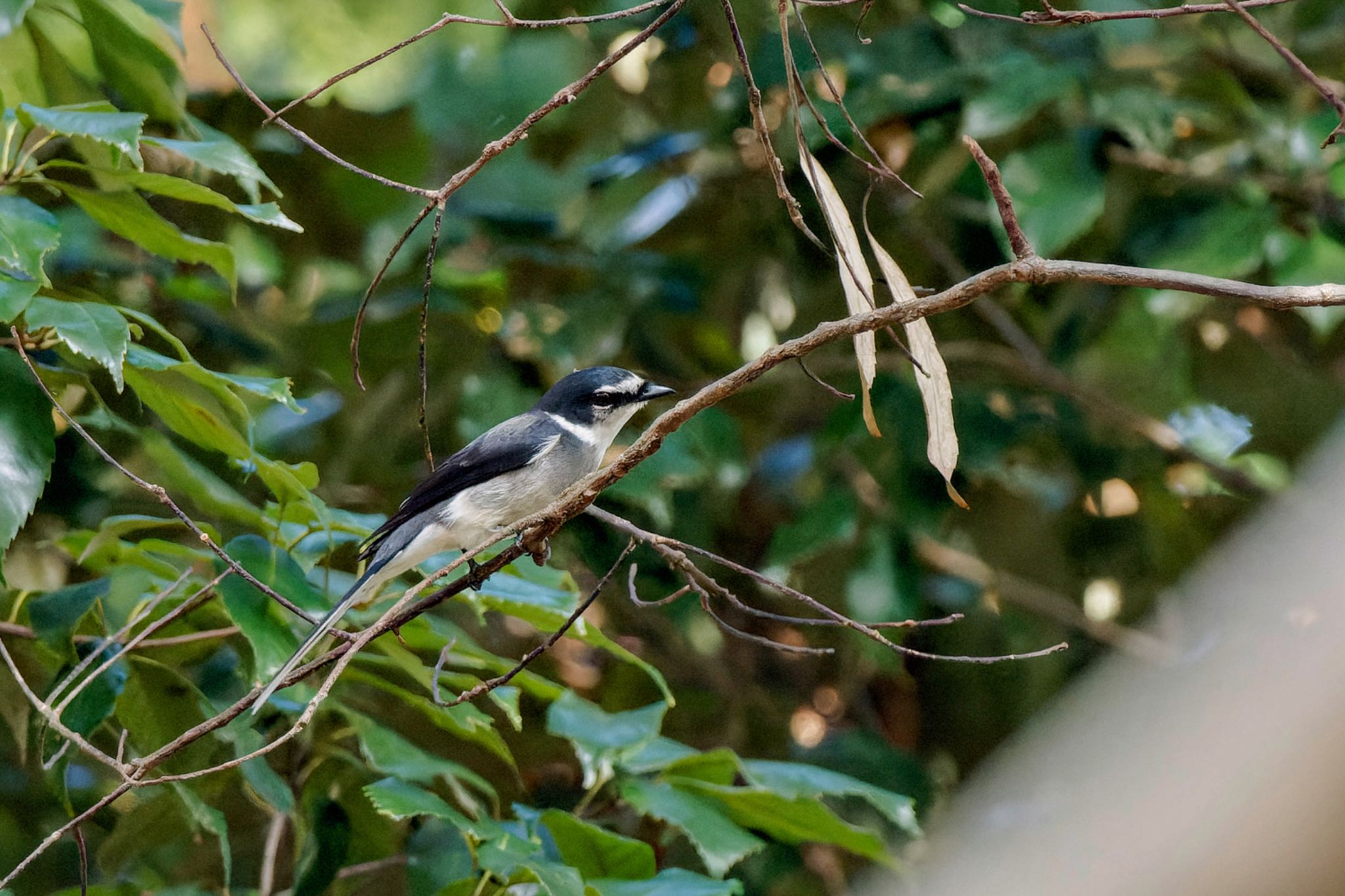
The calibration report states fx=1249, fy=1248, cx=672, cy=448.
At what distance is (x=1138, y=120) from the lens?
333 cm

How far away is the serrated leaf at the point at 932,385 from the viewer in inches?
65.3

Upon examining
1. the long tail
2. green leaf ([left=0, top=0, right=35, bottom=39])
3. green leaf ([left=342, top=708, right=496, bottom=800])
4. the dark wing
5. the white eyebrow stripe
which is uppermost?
green leaf ([left=0, top=0, right=35, bottom=39])

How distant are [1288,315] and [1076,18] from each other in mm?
2816

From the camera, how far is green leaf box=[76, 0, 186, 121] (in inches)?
109

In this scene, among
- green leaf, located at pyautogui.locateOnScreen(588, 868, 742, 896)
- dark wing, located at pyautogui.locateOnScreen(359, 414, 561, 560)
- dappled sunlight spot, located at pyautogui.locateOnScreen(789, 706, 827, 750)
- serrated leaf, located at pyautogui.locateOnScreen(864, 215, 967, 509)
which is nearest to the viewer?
serrated leaf, located at pyautogui.locateOnScreen(864, 215, 967, 509)

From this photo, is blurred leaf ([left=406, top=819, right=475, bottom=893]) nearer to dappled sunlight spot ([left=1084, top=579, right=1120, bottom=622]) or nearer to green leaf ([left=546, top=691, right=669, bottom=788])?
green leaf ([left=546, top=691, right=669, bottom=788])

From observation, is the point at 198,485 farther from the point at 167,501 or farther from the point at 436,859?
the point at 436,859

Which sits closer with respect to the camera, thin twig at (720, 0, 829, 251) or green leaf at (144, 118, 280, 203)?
thin twig at (720, 0, 829, 251)

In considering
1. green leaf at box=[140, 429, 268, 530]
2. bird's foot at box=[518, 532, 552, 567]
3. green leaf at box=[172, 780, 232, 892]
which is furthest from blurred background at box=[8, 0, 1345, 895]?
green leaf at box=[172, 780, 232, 892]

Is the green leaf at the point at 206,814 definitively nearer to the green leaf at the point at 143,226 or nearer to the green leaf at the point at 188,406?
the green leaf at the point at 188,406

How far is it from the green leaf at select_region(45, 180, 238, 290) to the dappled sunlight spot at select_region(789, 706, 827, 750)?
2.86 metres

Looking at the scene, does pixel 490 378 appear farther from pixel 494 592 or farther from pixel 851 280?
pixel 851 280

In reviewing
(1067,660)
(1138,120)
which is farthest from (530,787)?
(1138,120)

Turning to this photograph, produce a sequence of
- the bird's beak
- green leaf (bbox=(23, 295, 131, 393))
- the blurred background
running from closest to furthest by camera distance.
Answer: green leaf (bbox=(23, 295, 131, 393)) < the bird's beak < the blurred background
